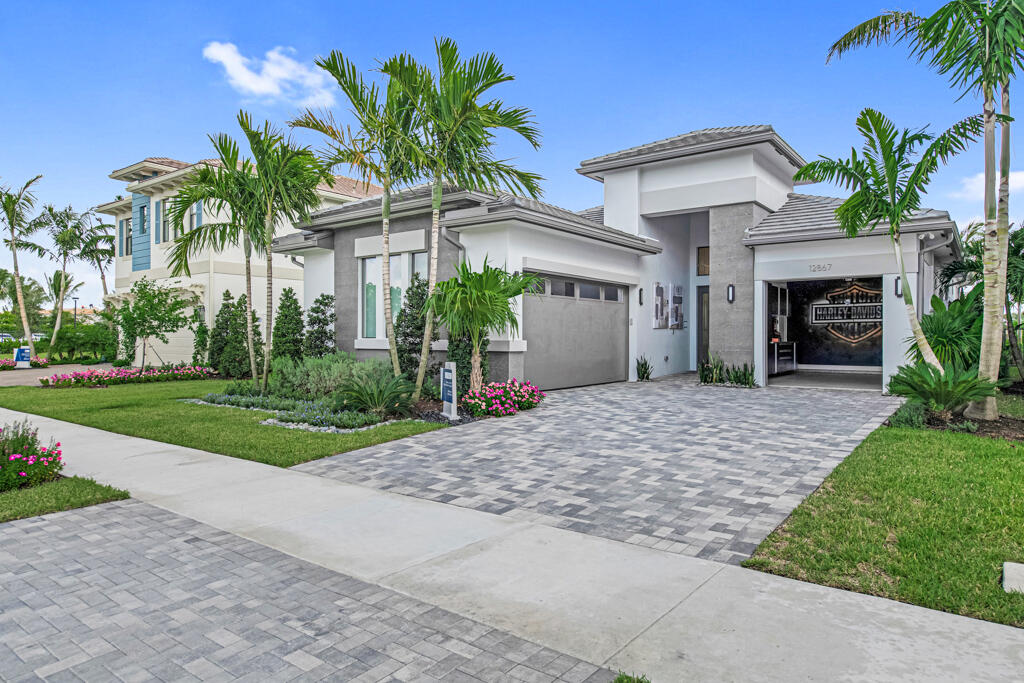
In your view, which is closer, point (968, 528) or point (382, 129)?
point (968, 528)

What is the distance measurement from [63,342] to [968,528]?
32.5 meters

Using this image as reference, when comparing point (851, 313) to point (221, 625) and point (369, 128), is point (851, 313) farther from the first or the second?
point (221, 625)

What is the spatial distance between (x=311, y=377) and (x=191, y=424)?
2785 millimetres

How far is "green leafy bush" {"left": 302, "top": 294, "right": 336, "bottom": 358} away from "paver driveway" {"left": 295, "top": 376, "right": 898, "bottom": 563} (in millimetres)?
7038

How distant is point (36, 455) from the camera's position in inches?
250

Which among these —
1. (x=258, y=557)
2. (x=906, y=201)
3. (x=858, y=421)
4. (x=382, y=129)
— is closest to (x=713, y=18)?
(x=906, y=201)

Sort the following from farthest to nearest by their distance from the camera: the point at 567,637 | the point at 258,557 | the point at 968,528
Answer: the point at 968,528 → the point at 258,557 → the point at 567,637

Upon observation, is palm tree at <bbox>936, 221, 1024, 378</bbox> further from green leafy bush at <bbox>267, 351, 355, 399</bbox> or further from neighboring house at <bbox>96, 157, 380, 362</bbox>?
neighboring house at <bbox>96, 157, 380, 362</bbox>

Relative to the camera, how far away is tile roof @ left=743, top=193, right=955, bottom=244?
39.9 ft

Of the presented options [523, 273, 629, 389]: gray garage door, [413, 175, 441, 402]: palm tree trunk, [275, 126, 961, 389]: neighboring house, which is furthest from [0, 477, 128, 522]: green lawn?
[523, 273, 629, 389]: gray garage door

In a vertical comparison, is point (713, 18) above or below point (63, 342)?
above

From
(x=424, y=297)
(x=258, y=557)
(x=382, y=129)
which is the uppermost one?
(x=382, y=129)

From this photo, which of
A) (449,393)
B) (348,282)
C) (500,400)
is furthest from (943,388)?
(348,282)

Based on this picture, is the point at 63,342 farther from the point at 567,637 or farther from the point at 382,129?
the point at 567,637
